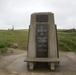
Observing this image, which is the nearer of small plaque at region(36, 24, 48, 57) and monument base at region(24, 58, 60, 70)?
monument base at region(24, 58, 60, 70)

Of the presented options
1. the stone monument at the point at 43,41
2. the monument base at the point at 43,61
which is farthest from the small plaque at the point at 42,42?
the monument base at the point at 43,61

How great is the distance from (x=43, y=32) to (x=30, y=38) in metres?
0.76

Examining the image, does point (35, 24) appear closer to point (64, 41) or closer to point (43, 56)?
point (43, 56)

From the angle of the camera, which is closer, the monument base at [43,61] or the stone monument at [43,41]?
the monument base at [43,61]

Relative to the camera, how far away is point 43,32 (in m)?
11.9

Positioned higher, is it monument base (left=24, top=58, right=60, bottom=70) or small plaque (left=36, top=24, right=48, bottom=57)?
small plaque (left=36, top=24, right=48, bottom=57)

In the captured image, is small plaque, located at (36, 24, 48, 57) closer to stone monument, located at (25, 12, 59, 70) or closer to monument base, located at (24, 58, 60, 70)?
stone monument, located at (25, 12, 59, 70)

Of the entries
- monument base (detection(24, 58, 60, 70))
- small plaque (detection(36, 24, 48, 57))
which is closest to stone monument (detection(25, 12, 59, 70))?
small plaque (detection(36, 24, 48, 57))

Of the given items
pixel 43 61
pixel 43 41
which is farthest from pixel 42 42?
pixel 43 61

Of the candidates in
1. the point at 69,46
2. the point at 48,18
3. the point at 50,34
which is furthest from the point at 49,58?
the point at 69,46

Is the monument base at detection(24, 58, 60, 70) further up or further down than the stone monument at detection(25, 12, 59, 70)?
further down

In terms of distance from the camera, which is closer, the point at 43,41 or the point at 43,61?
the point at 43,61

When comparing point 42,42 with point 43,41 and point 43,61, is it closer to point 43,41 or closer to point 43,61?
point 43,41

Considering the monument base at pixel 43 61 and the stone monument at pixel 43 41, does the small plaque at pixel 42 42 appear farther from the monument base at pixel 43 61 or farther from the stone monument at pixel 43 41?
the monument base at pixel 43 61
